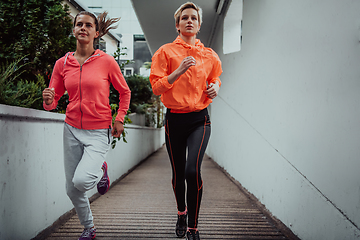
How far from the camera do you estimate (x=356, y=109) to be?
1.58m

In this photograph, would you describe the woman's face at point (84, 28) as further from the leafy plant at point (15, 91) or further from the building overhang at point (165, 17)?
the building overhang at point (165, 17)

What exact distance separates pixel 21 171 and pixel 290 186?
2.14 m

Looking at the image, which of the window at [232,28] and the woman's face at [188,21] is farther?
the window at [232,28]

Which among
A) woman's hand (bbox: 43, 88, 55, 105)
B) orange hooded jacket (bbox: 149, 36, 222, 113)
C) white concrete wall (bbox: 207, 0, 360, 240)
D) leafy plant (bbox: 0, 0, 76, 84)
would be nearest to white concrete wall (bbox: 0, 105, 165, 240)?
woman's hand (bbox: 43, 88, 55, 105)

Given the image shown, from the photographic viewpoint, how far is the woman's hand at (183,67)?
189 centimetres

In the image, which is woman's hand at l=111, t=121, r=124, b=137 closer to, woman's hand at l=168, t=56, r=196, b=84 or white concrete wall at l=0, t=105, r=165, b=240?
woman's hand at l=168, t=56, r=196, b=84

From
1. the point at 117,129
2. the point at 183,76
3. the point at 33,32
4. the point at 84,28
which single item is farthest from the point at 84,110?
the point at 33,32

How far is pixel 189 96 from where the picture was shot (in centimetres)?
210

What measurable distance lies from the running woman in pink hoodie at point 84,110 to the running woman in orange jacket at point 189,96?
0.39 meters

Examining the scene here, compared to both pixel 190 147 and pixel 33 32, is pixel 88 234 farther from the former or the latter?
pixel 33 32

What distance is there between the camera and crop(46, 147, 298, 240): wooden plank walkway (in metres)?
2.36

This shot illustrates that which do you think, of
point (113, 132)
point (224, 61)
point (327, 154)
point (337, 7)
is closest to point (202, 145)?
point (113, 132)

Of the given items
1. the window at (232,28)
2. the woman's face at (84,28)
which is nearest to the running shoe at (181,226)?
the woman's face at (84,28)

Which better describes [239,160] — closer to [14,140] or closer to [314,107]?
[314,107]
